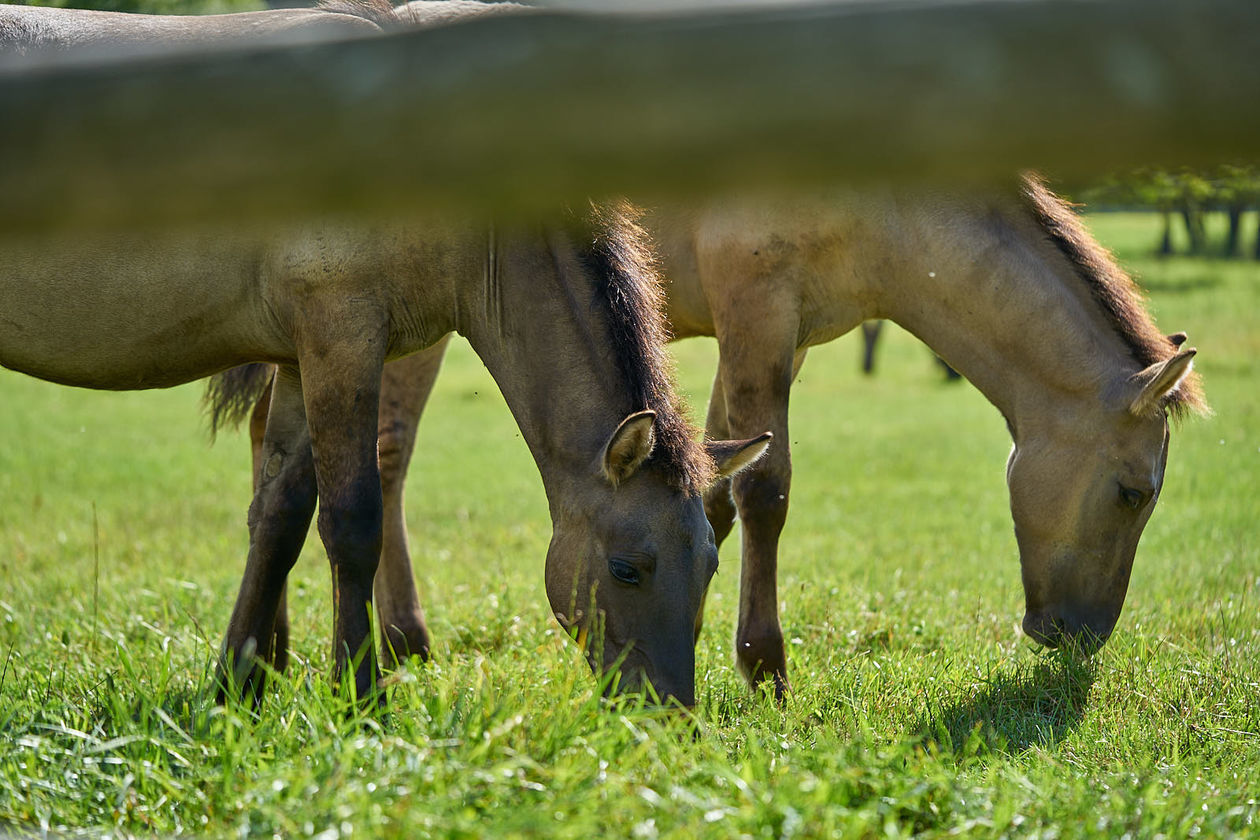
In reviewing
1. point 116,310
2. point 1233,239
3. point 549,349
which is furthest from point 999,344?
point 1233,239

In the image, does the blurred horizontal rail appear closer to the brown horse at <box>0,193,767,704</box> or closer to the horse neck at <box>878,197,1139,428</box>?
the brown horse at <box>0,193,767,704</box>

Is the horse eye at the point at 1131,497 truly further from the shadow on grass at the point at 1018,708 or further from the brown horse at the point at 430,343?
the brown horse at the point at 430,343

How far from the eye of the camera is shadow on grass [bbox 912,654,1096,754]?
11.8 ft

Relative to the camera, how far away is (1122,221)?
48.4m

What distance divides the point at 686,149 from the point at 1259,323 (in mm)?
24475

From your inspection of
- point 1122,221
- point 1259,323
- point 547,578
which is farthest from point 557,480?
point 1122,221

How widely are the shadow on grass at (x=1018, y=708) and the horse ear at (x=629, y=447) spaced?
47.9 inches

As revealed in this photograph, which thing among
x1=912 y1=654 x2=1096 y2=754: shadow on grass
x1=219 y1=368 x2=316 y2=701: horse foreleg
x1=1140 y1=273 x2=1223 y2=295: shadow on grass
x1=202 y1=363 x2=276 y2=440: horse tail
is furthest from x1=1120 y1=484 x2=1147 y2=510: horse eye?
x1=1140 y1=273 x2=1223 y2=295: shadow on grass

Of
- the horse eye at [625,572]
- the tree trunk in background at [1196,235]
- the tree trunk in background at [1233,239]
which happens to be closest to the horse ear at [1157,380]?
the horse eye at [625,572]

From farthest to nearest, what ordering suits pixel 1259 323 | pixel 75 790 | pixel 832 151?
pixel 1259 323 < pixel 75 790 < pixel 832 151

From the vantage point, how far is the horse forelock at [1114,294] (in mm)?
4730

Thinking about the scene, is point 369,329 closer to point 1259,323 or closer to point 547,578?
point 547,578

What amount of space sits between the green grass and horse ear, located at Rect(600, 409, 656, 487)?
1.94 feet

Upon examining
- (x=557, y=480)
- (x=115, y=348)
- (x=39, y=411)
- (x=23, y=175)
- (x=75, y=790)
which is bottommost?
(x=39, y=411)
